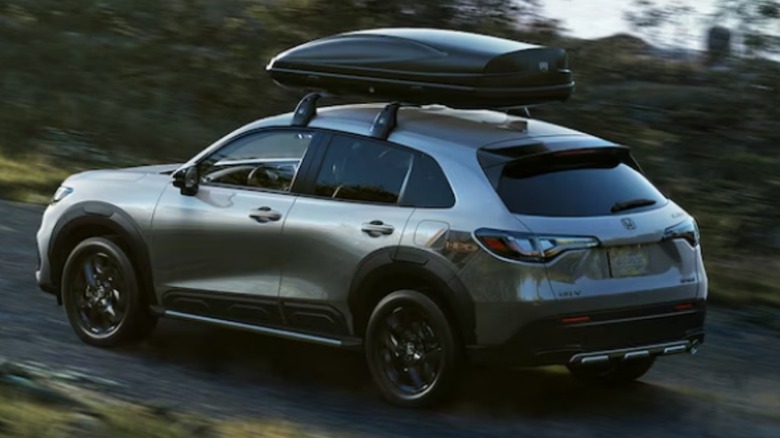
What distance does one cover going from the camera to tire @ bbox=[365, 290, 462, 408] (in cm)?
761

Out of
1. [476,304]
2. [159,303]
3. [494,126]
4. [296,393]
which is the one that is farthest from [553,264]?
[159,303]

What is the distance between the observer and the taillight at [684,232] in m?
7.95

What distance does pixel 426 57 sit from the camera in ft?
26.7

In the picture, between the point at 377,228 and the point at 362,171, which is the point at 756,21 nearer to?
the point at 362,171

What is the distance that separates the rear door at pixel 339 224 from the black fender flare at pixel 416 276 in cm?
5

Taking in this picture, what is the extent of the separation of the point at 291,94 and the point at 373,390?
10.6 metres

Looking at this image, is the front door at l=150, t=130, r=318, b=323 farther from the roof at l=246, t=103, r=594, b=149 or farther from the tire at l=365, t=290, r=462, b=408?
the tire at l=365, t=290, r=462, b=408

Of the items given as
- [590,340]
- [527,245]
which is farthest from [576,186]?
[590,340]

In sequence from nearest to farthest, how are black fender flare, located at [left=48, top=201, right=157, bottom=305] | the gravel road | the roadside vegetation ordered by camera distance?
1. the gravel road
2. black fender flare, located at [left=48, top=201, right=157, bottom=305]
3. the roadside vegetation

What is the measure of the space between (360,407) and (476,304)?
105 centimetres

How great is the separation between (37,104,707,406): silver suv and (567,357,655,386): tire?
14 mm

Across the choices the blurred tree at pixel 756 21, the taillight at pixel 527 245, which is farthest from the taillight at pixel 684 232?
the blurred tree at pixel 756 21

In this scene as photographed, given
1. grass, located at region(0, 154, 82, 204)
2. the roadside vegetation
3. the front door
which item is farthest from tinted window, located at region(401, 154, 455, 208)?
grass, located at region(0, 154, 82, 204)

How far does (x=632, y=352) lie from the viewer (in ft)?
25.3
